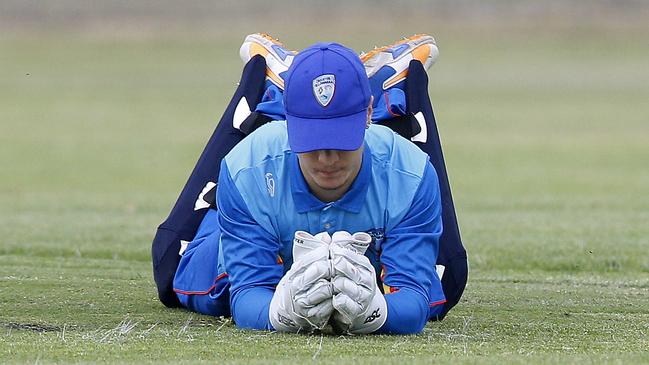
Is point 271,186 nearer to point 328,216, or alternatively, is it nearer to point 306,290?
point 328,216

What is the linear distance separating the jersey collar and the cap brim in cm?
25

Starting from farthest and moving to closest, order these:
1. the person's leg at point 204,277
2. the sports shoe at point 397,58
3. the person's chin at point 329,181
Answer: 1. the sports shoe at point 397,58
2. the person's leg at point 204,277
3. the person's chin at point 329,181

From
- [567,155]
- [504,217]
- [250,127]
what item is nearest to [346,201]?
[250,127]

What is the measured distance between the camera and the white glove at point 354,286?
13.7ft

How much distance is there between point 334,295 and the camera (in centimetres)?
423

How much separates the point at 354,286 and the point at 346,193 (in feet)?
1.61

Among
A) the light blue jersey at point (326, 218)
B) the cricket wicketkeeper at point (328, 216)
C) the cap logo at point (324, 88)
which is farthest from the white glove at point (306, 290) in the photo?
the cap logo at point (324, 88)

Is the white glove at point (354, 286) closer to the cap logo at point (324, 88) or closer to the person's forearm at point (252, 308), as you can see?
the person's forearm at point (252, 308)

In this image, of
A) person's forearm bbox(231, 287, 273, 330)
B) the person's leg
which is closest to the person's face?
person's forearm bbox(231, 287, 273, 330)

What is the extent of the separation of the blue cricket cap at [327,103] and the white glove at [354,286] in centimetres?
34

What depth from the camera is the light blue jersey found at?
461 cm

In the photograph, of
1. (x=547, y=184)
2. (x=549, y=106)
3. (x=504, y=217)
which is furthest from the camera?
(x=549, y=106)

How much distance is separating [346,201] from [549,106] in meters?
24.0

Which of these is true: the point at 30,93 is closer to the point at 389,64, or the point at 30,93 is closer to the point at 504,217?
the point at 504,217
